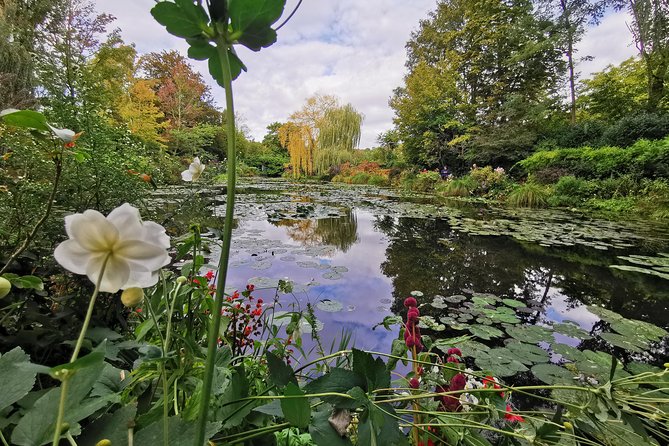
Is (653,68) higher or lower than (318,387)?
higher

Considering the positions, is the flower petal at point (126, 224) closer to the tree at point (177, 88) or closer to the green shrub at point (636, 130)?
the green shrub at point (636, 130)

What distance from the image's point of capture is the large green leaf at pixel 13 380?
12.1 inches

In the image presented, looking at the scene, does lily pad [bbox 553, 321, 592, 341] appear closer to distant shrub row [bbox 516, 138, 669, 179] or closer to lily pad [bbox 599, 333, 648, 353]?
lily pad [bbox 599, 333, 648, 353]

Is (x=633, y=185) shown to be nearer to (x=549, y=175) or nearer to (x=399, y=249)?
(x=549, y=175)

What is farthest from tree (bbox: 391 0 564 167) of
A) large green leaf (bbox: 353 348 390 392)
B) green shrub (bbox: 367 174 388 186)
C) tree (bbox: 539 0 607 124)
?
large green leaf (bbox: 353 348 390 392)

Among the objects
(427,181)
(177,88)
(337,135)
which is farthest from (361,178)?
(177,88)

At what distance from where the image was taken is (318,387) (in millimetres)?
396

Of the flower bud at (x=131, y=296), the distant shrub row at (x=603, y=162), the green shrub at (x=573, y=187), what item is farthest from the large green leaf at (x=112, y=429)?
the distant shrub row at (x=603, y=162)

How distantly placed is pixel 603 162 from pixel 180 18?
30.7 feet

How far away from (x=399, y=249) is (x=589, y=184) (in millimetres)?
6356

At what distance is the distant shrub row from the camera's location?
600cm

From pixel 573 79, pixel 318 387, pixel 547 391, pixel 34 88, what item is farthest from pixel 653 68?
pixel 34 88

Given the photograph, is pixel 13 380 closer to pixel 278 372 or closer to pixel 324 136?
pixel 278 372

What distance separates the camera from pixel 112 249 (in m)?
0.28
